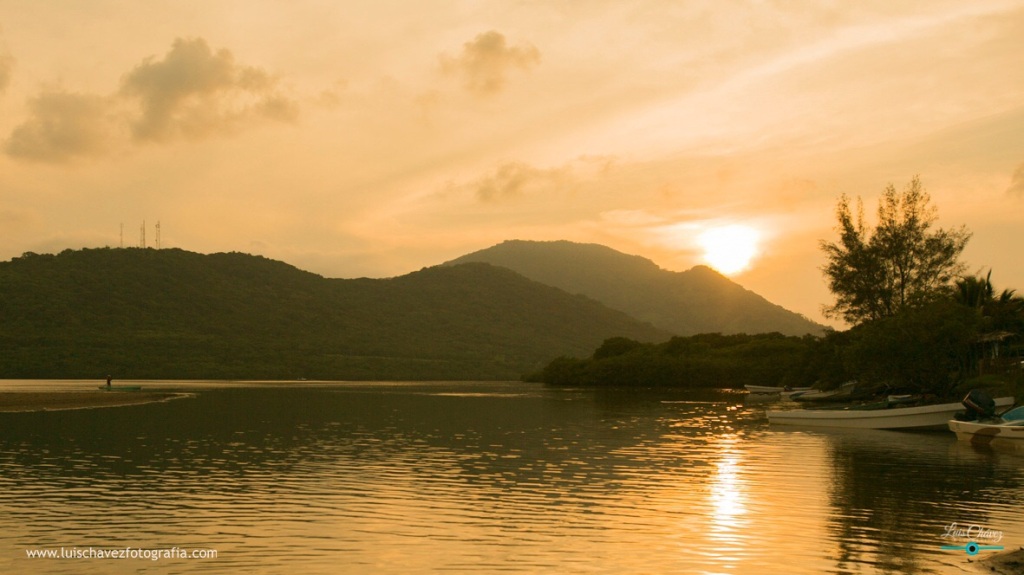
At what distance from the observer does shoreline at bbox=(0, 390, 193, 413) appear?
3233 inches

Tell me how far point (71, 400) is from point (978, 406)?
3109 inches

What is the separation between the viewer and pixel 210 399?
10612 cm

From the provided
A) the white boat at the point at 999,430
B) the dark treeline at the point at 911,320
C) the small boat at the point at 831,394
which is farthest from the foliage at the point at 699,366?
the white boat at the point at 999,430

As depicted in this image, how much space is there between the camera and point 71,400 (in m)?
92.1

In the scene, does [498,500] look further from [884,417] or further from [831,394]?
[831,394]

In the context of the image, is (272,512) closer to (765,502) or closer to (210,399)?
(765,502)

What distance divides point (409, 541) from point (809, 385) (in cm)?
11919

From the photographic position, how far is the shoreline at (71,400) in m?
82.1

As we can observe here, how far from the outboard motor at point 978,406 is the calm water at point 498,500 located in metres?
2.14

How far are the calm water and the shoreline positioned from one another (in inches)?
895

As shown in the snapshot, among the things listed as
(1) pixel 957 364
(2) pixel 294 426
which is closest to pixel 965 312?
(1) pixel 957 364

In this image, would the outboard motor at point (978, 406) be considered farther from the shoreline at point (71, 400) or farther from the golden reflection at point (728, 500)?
the shoreline at point (71, 400)

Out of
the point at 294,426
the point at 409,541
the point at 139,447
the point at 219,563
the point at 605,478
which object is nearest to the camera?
the point at 219,563

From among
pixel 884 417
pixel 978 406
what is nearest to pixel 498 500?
pixel 978 406
